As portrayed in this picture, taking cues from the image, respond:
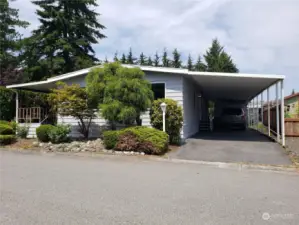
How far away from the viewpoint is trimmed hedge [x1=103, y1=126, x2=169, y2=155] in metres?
9.85

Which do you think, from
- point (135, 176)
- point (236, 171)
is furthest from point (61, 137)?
point (236, 171)

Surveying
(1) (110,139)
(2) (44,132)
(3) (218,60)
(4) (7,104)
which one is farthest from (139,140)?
(3) (218,60)

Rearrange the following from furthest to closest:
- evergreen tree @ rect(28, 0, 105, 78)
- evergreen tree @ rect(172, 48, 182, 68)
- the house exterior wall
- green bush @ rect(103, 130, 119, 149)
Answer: evergreen tree @ rect(172, 48, 182, 68)
evergreen tree @ rect(28, 0, 105, 78)
the house exterior wall
green bush @ rect(103, 130, 119, 149)

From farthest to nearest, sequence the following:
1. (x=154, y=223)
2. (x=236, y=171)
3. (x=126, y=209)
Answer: (x=236, y=171), (x=126, y=209), (x=154, y=223)

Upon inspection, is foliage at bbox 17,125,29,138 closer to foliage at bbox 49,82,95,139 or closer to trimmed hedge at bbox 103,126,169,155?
foliage at bbox 49,82,95,139

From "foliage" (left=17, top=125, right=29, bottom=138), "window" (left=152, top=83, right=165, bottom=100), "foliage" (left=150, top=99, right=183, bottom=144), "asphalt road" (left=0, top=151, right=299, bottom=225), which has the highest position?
"window" (left=152, top=83, right=165, bottom=100)

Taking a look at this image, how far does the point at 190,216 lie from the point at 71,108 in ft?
29.2

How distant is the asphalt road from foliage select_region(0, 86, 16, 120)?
8.19 metres

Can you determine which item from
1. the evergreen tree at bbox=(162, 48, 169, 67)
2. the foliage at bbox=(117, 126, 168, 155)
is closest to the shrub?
the foliage at bbox=(117, 126, 168, 155)

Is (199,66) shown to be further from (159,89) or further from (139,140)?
(139,140)

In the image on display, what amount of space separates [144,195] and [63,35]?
78.2 feet

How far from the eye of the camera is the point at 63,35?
25844 mm

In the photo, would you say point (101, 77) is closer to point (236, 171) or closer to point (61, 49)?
point (236, 171)

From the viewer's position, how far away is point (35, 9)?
83.4ft
